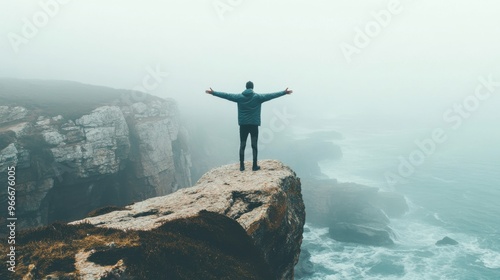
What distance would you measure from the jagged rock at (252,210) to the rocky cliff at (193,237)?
0.10ft

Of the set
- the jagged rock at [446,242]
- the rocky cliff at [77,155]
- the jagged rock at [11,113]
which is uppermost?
the jagged rock at [11,113]

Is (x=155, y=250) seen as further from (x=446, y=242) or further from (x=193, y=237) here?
(x=446, y=242)

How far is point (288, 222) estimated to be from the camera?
10234 millimetres

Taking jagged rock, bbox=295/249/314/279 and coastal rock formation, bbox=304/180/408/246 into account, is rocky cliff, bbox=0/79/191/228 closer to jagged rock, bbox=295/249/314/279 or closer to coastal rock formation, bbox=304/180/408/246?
jagged rock, bbox=295/249/314/279

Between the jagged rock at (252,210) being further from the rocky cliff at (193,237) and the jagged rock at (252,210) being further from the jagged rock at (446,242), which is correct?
the jagged rock at (446,242)

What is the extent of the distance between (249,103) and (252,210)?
4.46 m

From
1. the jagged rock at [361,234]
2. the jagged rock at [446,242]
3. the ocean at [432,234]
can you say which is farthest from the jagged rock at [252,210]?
the jagged rock at [446,242]

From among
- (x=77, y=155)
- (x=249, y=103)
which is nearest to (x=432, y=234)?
(x=249, y=103)

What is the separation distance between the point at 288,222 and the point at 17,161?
53.8 m

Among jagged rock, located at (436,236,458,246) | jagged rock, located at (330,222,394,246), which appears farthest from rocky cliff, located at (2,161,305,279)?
jagged rock, located at (436,236,458,246)

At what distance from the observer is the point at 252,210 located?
9.48 m

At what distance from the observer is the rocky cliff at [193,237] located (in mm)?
5578

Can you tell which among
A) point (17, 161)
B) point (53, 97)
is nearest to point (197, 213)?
point (17, 161)

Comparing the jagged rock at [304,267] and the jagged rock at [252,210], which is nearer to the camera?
the jagged rock at [252,210]
